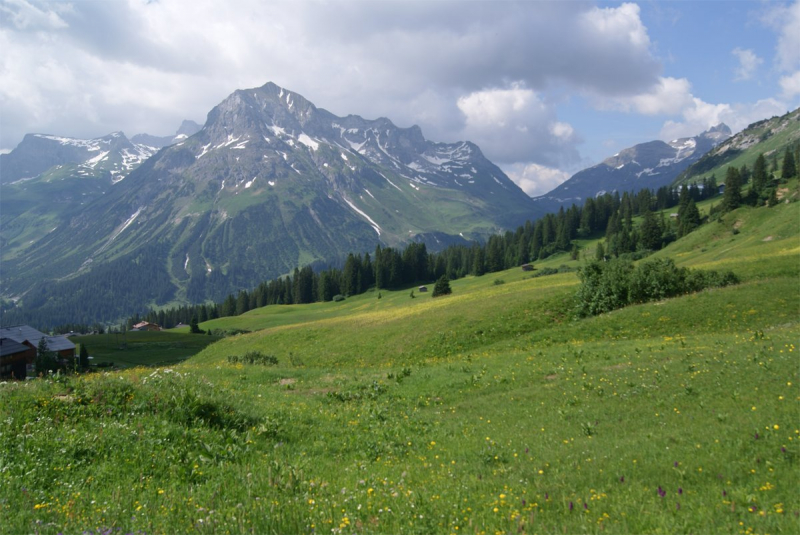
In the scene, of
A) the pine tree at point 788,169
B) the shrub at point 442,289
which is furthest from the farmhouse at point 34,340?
the pine tree at point 788,169

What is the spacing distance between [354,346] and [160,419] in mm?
28674

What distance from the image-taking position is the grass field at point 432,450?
7.35 m

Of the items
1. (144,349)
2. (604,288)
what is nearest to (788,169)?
(604,288)

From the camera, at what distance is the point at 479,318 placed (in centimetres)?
3997

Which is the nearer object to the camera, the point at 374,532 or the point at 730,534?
the point at 730,534

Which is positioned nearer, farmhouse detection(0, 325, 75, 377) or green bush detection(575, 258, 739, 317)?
green bush detection(575, 258, 739, 317)

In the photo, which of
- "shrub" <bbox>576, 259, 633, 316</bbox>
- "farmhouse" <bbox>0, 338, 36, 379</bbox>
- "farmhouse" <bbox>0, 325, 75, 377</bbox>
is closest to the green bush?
"shrub" <bbox>576, 259, 633, 316</bbox>

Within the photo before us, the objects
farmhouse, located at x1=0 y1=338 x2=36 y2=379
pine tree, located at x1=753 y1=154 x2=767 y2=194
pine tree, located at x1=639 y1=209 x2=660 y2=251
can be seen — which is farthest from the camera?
Result: pine tree, located at x1=753 y1=154 x2=767 y2=194

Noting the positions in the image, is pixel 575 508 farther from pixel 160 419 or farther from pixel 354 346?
pixel 354 346

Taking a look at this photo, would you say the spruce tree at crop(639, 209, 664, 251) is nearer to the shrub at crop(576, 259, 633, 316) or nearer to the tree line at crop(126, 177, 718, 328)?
the tree line at crop(126, 177, 718, 328)

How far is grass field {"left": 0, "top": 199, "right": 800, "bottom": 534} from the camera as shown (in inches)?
289

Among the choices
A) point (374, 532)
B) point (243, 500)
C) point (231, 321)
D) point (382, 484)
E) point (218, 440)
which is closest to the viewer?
point (374, 532)

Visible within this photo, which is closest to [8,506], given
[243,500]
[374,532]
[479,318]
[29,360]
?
[243,500]

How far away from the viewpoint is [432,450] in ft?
38.9
